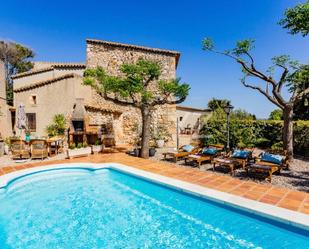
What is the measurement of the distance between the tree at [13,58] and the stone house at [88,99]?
46.3 feet

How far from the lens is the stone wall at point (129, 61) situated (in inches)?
681

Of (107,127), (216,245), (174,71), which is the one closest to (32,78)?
(107,127)

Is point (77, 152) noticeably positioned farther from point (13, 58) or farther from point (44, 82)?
point (13, 58)

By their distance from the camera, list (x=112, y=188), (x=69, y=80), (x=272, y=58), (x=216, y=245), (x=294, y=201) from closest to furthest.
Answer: (x=216, y=245), (x=294, y=201), (x=112, y=188), (x=272, y=58), (x=69, y=80)

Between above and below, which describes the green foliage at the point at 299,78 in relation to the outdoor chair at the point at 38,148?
above

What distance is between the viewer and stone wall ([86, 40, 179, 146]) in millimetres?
17297

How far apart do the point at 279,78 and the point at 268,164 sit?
436 cm

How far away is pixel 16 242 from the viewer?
453 cm

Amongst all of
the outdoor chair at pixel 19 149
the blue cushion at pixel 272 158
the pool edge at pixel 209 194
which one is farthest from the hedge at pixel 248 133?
the outdoor chair at pixel 19 149

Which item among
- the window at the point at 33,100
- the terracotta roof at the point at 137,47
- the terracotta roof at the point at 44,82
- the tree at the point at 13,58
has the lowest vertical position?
the window at the point at 33,100

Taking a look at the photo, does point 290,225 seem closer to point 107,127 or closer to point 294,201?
point 294,201

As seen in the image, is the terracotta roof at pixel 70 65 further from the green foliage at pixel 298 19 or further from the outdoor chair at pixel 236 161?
the green foliage at pixel 298 19

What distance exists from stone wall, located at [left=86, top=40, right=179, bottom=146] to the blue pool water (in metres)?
10.3

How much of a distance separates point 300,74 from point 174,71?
10.8 m
